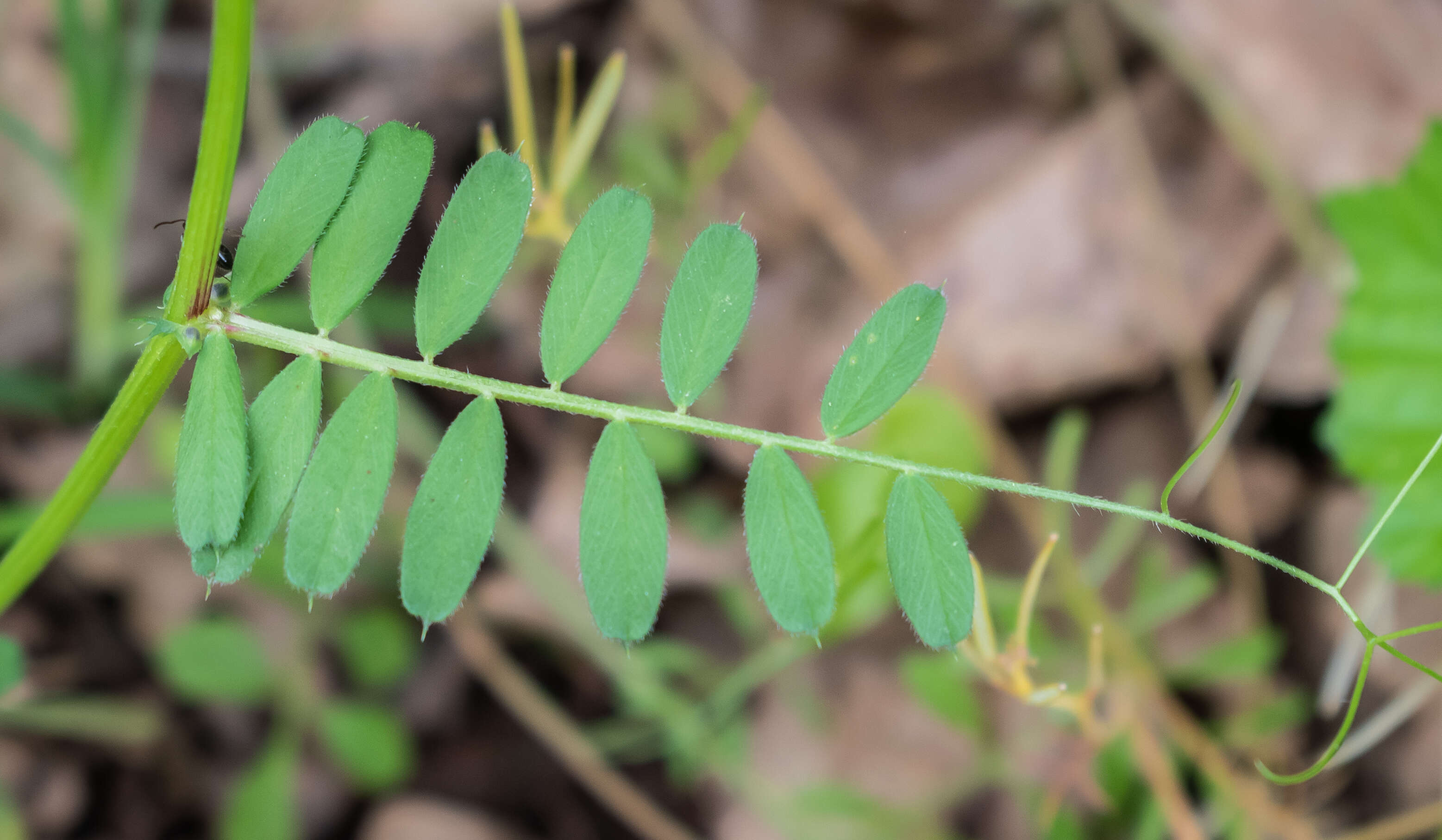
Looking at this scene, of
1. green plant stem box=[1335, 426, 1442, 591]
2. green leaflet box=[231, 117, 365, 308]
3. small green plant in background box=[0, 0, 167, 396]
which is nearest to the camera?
green plant stem box=[1335, 426, 1442, 591]

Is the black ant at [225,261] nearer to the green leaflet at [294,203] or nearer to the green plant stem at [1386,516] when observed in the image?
the green leaflet at [294,203]

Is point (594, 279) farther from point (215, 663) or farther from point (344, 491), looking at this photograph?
point (215, 663)

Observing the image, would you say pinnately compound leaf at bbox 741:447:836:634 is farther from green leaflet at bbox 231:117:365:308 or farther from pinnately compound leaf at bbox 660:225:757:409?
green leaflet at bbox 231:117:365:308

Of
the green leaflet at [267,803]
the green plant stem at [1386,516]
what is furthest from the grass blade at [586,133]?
the green leaflet at [267,803]

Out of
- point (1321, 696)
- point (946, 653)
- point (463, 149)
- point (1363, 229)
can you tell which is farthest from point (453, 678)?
point (1363, 229)

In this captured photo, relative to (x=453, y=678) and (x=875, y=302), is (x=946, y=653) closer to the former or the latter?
(x=875, y=302)

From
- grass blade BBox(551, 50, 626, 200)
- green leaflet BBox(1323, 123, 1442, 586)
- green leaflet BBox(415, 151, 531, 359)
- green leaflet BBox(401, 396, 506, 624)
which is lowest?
green leaflet BBox(1323, 123, 1442, 586)

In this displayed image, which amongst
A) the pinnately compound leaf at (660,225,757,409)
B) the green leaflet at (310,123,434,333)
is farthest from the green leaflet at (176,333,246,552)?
the pinnately compound leaf at (660,225,757,409)
